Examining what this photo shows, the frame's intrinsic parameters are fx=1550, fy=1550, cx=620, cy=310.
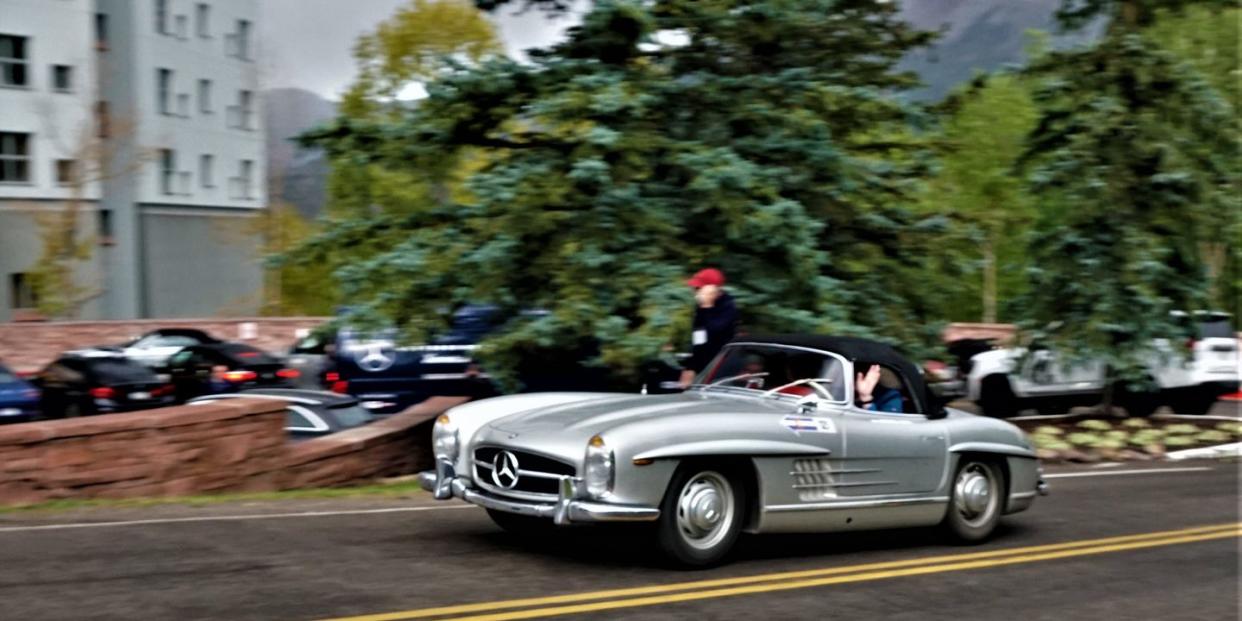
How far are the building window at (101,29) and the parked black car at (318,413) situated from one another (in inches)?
1487

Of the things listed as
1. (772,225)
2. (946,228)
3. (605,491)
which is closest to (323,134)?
(772,225)

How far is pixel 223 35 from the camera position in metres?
58.6

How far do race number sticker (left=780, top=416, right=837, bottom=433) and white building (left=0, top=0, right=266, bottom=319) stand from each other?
131ft

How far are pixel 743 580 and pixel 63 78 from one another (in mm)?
45036

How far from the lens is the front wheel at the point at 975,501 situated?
10273mm

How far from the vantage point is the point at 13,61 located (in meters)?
46.9

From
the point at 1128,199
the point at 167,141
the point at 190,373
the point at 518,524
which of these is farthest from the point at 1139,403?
the point at 167,141

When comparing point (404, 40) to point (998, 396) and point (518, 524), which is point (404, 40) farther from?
point (518, 524)

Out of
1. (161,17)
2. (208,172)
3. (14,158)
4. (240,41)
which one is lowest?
(14,158)

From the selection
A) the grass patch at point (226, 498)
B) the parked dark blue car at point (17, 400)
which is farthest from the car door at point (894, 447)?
the parked dark blue car at point (17, 400)

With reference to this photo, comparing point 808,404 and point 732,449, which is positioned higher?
point 808,404

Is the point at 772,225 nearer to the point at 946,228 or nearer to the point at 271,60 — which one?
the point at 946,228

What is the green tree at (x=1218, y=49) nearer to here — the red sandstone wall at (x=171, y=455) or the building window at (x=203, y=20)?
the red sandstone wall at (x=171, y=455)

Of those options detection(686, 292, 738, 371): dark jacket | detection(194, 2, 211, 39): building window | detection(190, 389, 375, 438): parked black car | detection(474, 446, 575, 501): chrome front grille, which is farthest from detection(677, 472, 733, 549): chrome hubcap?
detection(194, 2, 211, 39): building window
